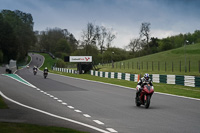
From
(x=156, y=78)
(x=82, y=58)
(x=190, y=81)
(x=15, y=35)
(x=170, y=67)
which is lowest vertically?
(x=190, y=81)

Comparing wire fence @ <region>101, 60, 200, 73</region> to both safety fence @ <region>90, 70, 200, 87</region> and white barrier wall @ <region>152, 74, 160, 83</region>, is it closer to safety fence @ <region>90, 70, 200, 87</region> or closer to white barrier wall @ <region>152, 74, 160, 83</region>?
safety fence @ <region>90, 70, 200, 87</region>

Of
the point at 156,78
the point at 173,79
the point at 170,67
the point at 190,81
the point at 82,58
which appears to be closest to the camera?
the point at 190,81

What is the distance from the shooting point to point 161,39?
5413 inches

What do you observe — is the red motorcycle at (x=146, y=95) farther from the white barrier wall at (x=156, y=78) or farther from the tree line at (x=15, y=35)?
the tree line at (x=15, y=35)

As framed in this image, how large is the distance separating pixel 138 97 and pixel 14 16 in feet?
448

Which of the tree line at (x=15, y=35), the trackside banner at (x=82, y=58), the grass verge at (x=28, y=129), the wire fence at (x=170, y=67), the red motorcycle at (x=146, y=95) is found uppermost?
the tree line at (x=15, y=35)

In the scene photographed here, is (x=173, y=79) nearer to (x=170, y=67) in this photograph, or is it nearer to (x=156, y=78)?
(x=156, y=78)

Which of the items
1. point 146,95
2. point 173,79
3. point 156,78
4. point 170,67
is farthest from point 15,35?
point 146,95

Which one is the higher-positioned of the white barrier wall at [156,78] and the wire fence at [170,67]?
the wire fence at [170,67]

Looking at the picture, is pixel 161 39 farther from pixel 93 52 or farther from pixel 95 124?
pixel 95 124

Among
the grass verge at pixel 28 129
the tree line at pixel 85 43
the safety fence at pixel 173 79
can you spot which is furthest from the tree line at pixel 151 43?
the grass verge at pixel 28 129

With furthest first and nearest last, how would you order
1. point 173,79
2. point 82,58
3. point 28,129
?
point 82,58 → point 173,79 → point 28,129

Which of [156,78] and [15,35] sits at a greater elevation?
[15,35]

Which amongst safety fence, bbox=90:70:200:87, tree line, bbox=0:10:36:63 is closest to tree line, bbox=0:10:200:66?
tree line, bbox=0:10:36:63
